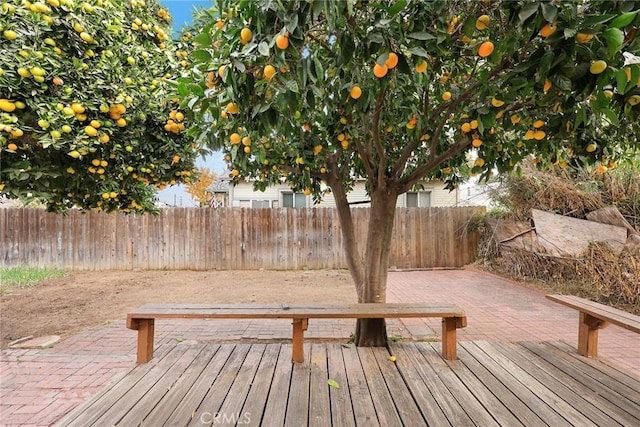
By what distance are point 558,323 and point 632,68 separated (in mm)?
4270

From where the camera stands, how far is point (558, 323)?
438 cm

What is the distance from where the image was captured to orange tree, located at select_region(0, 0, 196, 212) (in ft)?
7.29

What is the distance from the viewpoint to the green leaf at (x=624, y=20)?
3.98ft

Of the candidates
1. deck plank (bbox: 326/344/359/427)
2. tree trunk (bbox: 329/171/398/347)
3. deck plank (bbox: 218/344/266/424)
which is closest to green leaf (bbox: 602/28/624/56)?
tree trunk (bbox: 329/171/398/347)

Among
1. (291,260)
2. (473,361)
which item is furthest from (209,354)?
(291,260)

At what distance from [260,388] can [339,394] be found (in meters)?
0.58

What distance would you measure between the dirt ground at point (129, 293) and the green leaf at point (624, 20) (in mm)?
4929

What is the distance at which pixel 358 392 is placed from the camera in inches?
88.7

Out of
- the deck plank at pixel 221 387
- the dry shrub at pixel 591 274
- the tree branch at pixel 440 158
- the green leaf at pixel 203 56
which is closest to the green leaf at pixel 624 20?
the tree branch at pixel 440 158

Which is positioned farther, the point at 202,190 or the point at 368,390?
the point at 202,190

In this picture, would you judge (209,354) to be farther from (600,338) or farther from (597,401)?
(600,338)

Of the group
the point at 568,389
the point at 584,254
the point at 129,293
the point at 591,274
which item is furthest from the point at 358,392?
the point at 584,254

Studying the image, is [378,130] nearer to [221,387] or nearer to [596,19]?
[596,19]

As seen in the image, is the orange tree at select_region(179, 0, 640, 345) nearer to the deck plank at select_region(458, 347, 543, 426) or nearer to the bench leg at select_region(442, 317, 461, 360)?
the bench leg at select_region(442, 317, 461, 360)
